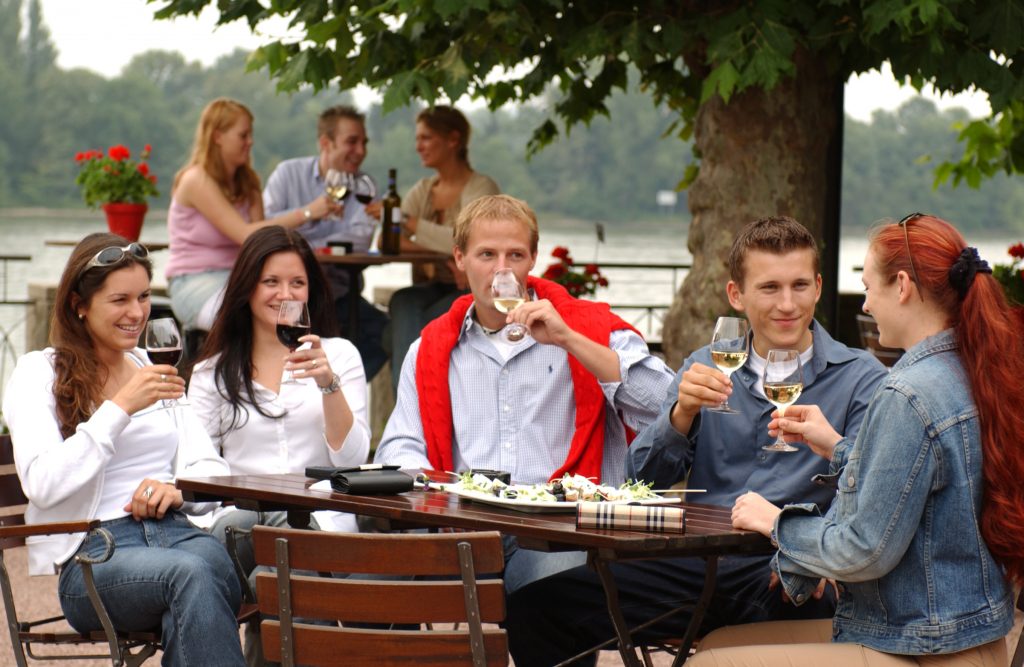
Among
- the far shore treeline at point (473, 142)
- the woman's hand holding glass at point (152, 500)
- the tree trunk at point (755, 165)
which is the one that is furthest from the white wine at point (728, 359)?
the far shore treeline at point (473, 142)

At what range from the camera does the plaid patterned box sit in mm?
2975

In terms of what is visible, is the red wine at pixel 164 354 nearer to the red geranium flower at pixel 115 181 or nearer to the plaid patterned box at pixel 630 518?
the plaid patterned box at pixel 630 518

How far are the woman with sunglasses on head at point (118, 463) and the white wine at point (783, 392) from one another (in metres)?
1.44

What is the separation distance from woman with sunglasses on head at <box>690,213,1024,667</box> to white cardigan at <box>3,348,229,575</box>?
1.71 meters

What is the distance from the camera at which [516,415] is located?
14.1 feet

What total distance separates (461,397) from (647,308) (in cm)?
628

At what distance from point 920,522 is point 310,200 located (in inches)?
231

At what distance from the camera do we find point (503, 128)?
1299 cm

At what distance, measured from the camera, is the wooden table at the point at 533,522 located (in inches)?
115

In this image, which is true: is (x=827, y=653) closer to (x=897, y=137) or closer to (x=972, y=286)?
(x=972, y=286)

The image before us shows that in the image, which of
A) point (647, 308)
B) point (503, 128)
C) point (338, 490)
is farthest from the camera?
point (503, 128)

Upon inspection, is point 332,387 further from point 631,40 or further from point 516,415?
point 631,40

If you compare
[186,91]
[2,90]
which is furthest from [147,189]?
[2,90]

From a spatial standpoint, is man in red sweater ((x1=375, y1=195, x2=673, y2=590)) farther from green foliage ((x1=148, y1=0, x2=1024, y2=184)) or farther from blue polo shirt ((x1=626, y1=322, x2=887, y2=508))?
green foliage ((x1=148, y1=0, x2=1024, y2=184))
